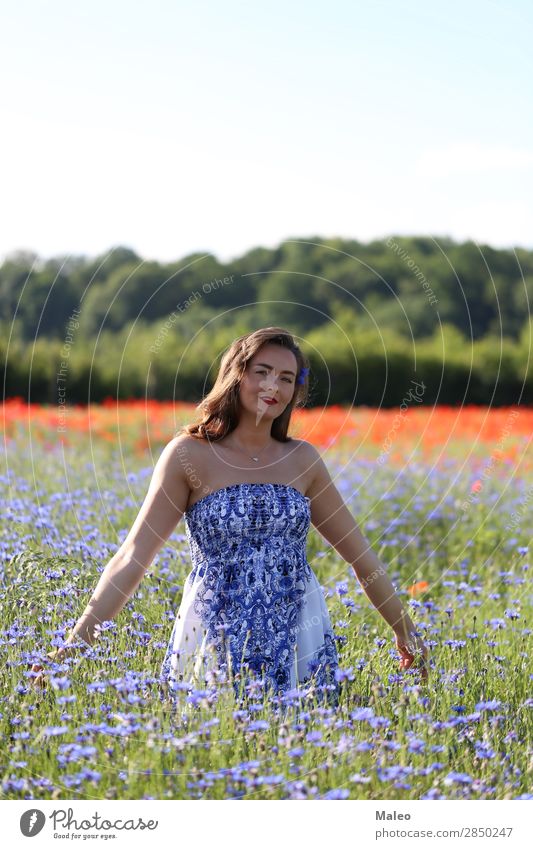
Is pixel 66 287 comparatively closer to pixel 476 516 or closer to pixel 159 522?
pixel 476 516

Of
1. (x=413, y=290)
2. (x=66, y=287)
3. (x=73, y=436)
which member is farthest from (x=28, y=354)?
(x=413, y=290)

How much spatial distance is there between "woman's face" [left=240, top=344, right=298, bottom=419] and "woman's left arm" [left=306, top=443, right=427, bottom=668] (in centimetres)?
26

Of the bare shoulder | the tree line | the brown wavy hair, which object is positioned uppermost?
the tree line

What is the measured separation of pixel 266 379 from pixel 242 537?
54 cm

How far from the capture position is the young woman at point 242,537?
321 cm

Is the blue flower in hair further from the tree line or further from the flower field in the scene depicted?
the tree line

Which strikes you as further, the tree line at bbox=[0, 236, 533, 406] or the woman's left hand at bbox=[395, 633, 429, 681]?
the tree line at bbox=[0, 236, 533, 406]

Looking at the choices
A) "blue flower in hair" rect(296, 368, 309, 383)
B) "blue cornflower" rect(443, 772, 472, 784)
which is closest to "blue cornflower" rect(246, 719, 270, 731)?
"blue cornflower" rect(443, 772, 472, 784)

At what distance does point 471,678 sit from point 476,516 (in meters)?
3.87

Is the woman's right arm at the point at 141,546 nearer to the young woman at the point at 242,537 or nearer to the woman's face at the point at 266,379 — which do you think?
the young woman at the point at 242,537

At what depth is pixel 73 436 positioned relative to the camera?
33.3ft

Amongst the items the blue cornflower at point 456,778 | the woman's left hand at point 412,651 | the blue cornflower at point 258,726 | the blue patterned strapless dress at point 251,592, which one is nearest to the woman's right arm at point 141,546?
the blue patterned strapless dress at point 251,592
